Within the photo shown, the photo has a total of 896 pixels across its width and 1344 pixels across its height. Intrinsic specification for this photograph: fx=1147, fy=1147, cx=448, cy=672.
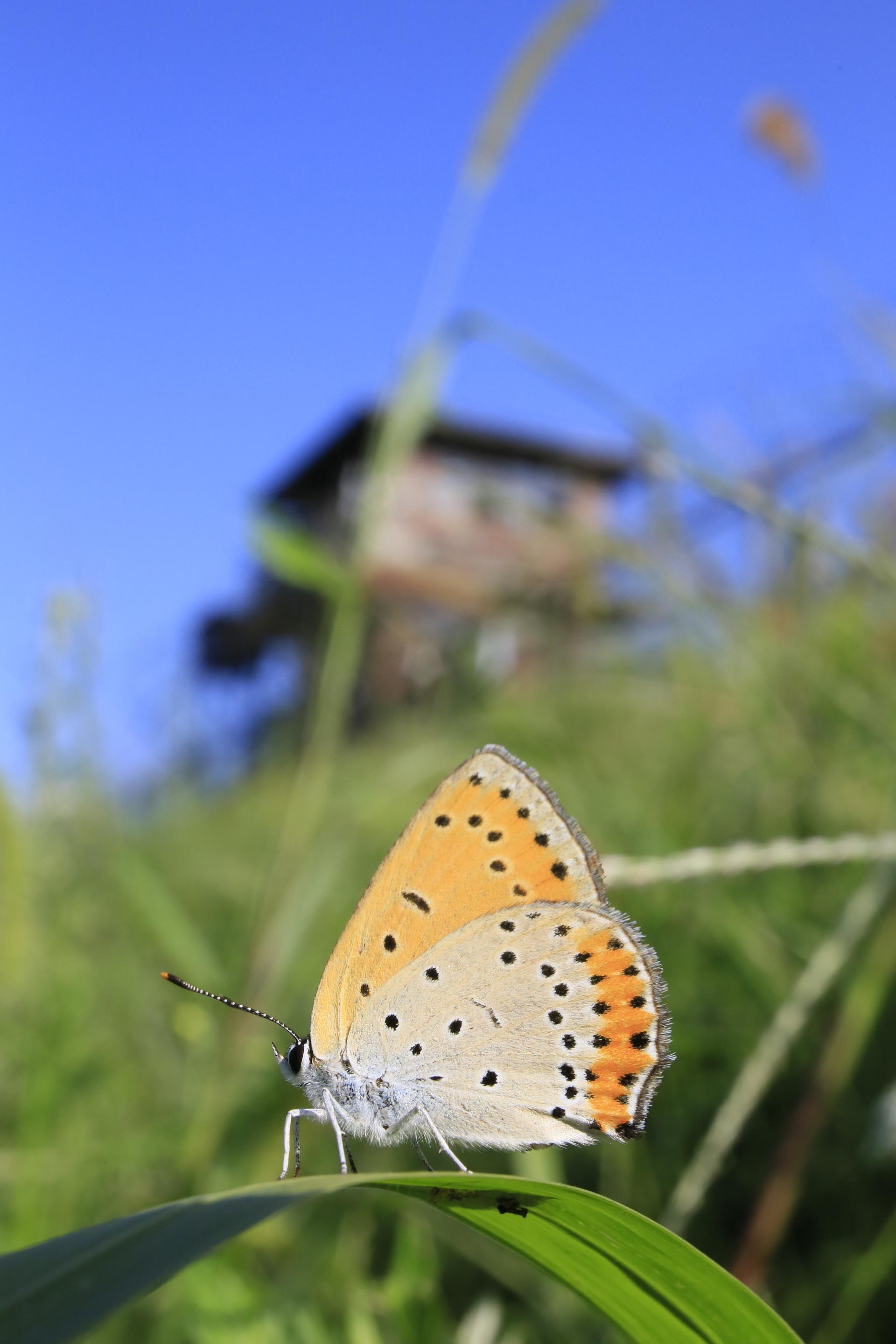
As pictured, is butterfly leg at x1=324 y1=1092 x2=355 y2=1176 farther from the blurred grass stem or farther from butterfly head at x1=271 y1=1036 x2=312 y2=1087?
the blurred grass stem

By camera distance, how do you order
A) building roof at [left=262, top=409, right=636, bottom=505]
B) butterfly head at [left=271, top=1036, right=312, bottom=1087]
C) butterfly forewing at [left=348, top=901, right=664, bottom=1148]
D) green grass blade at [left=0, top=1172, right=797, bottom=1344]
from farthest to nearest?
building roof at [left=262, top=409, right=636, bottom=505] → butterfly head at [left=271, top=1036, right=312, bottom=1087] → butterfly forewing at [left=348, top=901, right=664, bottom=1148] → green grass blade at [left=0, top=1172, right=797, bottom=1344]

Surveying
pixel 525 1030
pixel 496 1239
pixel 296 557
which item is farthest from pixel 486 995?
pixel 296 557

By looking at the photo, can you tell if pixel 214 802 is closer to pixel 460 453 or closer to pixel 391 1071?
pixel 391 1071

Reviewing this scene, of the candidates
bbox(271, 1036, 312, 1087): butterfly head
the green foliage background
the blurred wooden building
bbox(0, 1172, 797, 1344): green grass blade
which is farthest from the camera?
the blurred wooden building

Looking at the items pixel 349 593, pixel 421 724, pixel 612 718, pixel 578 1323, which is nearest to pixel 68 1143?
pixel 578 1323

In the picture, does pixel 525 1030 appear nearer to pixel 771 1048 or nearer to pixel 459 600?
pixel 771 1048

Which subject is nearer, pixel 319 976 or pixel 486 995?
pixel 486 995

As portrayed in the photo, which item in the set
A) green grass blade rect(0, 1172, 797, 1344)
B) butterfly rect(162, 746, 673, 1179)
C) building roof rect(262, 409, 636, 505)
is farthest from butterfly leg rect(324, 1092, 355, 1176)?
building roof rect(262, 409, 636, 505)
